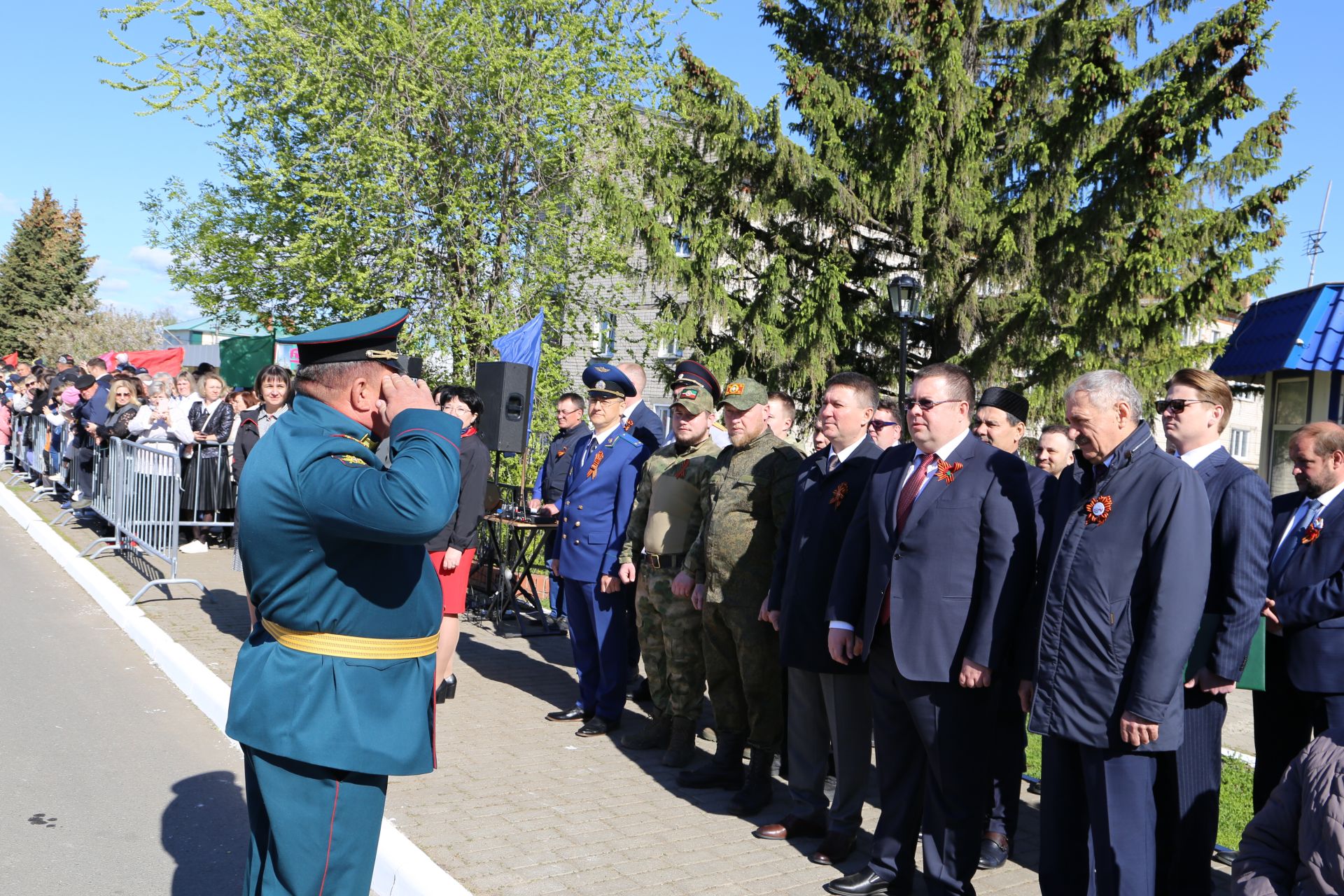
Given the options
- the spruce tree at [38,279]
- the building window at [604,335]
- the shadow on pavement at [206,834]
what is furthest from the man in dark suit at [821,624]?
the spruce tree at [38,279]

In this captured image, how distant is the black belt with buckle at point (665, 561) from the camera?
6250 millimetres

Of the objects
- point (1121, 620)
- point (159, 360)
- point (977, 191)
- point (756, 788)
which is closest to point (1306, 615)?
point (1121, 620)

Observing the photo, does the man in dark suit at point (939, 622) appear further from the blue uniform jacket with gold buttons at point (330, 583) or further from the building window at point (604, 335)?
the building window at point (604, 335)

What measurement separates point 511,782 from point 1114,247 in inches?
536

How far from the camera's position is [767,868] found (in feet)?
15.3

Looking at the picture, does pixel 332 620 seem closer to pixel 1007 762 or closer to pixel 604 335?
pixel 1007 762

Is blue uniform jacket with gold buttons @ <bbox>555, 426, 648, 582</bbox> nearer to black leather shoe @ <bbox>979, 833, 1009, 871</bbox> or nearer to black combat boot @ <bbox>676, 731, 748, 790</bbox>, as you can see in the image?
black combat boot @ <bbox>676, 731, 748, 790</bbox>

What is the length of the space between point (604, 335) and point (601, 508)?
12203 millimetres

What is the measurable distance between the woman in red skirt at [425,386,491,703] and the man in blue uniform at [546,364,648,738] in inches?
25.3

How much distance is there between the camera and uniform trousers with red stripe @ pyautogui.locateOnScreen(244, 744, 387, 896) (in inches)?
108

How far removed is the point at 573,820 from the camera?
16.8 feet

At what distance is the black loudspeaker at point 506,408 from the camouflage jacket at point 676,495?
3.88 m

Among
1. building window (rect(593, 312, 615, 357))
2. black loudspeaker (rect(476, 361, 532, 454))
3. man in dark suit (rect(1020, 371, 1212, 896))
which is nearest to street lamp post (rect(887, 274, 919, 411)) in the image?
building window (rect(593, 312, 615, 357))

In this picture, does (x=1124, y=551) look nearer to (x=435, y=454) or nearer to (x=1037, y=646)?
(x=1037, y=646)
